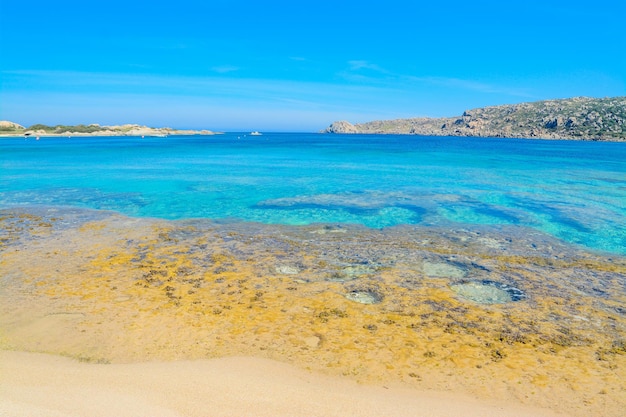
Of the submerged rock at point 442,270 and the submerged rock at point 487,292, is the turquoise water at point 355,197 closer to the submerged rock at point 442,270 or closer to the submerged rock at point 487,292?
the submerged rock at point 442,270

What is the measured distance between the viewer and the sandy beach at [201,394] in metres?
4.89

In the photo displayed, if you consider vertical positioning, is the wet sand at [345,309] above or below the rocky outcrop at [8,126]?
below

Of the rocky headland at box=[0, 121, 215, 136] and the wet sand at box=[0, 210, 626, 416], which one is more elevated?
the rocky headland at box=[0, 121, 215, 136]

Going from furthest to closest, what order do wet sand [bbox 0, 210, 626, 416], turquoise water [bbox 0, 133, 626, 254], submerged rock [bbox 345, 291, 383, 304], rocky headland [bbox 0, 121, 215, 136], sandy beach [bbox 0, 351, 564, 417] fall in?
rocky headland [bbox 0, 121, 215, 136] → turquoise water [bbox 0, 133, 626, 254] → submerged rock [bbox 345, 291, 383, 304] → wet sand [bbox 0, 210, 626, 416] → sandy beach [bbox 0, 351, 564, 417]

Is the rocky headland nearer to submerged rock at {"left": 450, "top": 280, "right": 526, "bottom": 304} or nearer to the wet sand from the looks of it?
the wet sand

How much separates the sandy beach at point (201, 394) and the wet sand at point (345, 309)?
0.20 m

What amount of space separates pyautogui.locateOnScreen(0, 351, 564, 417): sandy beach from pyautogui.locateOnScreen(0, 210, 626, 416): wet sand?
7.7 inches

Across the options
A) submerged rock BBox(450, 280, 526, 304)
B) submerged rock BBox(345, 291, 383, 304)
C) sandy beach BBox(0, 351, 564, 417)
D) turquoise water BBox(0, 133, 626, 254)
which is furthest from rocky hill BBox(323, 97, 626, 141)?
sandy beach BBox(0, 351, 564, 417)

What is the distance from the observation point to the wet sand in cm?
624

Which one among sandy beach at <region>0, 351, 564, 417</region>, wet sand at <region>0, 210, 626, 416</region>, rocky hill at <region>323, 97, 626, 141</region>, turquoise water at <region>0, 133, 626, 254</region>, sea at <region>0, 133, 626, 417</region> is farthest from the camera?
rocky hill at <region>323, 97, 626, 141</region>

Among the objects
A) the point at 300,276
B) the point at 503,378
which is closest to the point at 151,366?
the point at 300,276

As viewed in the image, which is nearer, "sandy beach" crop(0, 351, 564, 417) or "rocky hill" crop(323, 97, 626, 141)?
"sandy beach" crop(0, 351, 564, 417)

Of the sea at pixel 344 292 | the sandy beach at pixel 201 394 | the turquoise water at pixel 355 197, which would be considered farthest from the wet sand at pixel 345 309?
the turquoise water at pixel 355 197

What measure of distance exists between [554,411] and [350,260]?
684 cm
